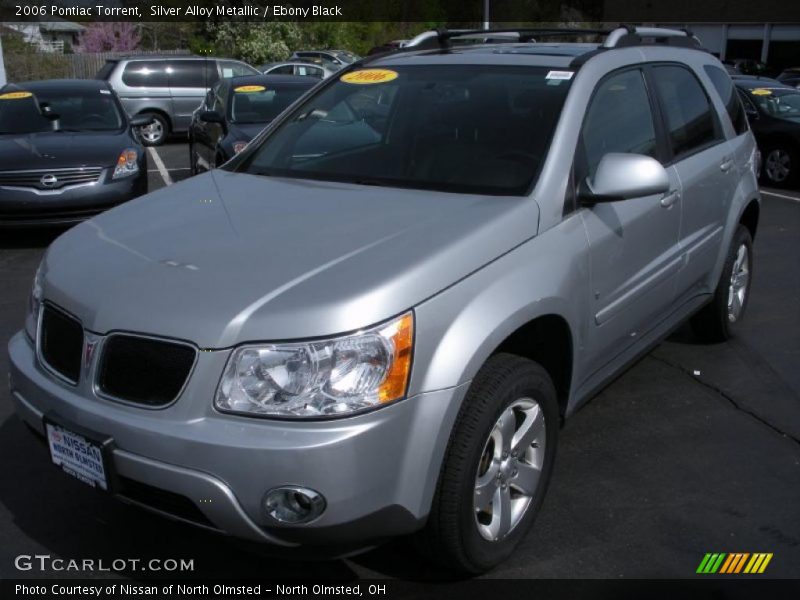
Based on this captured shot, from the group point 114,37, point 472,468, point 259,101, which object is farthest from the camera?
point 114,37

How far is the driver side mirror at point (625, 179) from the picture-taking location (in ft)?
11.2

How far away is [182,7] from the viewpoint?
35.1 m

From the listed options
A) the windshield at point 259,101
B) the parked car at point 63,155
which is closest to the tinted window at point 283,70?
the windshield at point 259,101

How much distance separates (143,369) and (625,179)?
→ 1.93 meters

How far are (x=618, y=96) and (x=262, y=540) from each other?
101 inches

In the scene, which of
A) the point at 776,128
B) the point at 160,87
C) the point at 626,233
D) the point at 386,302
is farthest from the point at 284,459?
the point at 160,87

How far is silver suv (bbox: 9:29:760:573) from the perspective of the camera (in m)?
2.56

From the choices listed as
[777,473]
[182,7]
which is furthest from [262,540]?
[182,7]

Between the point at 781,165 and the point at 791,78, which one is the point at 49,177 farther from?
the point at 791,78

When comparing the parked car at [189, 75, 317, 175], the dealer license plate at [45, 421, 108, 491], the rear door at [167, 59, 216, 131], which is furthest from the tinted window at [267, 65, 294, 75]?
the dealer license plate at [45, 421, 108, 491]

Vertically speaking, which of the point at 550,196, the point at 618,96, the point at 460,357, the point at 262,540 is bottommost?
the point at 262,540

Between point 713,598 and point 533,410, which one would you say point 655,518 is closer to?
point 713,598

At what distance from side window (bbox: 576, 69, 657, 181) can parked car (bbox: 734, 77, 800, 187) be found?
27.1ft

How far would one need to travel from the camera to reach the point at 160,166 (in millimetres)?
13805
